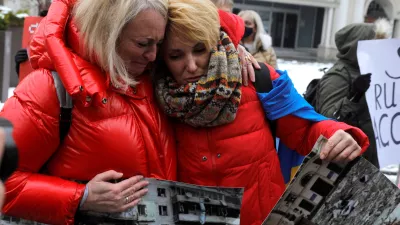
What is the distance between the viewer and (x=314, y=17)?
30.4 meters

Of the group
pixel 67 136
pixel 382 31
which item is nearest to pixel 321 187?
pixel 67 136

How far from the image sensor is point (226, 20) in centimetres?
181

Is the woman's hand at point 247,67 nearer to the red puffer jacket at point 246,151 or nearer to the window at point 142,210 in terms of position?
the red puffer jacket at point 246,151

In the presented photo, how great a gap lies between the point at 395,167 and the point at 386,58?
3.05 metres

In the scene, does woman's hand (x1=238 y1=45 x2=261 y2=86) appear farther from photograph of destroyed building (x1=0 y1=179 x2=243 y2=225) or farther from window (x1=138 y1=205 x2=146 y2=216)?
window (x1=138 y1=205 x2=146 y2=216)

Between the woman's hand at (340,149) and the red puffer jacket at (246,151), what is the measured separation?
0.23 feet

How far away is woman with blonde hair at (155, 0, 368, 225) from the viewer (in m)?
1.62

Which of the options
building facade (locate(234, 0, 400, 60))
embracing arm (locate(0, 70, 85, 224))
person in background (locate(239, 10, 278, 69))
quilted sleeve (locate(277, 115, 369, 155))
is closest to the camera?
embracing arm (locate(0, 70, 85, 224))

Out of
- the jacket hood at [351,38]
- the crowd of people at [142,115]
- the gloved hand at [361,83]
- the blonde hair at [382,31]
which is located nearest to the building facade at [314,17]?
the blonde hair at [382,31]

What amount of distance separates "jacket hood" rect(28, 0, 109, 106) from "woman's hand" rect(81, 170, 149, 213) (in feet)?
0.78

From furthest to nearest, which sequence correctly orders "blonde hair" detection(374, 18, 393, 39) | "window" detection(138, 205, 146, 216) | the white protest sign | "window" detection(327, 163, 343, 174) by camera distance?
"blonde hair" detection(374, 18, 393, 39) → the white protest sign → "window" detection(327, 163, 343, 174) → "window" detection(138, 205, 146, 216)

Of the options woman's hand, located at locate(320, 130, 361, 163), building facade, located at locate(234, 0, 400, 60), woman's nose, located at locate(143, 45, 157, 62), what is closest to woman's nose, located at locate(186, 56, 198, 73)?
woman's nose, located at locate(143, 45, 157, 62)

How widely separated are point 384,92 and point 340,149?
193cm

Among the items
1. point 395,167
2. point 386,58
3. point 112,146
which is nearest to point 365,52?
point 386,58
